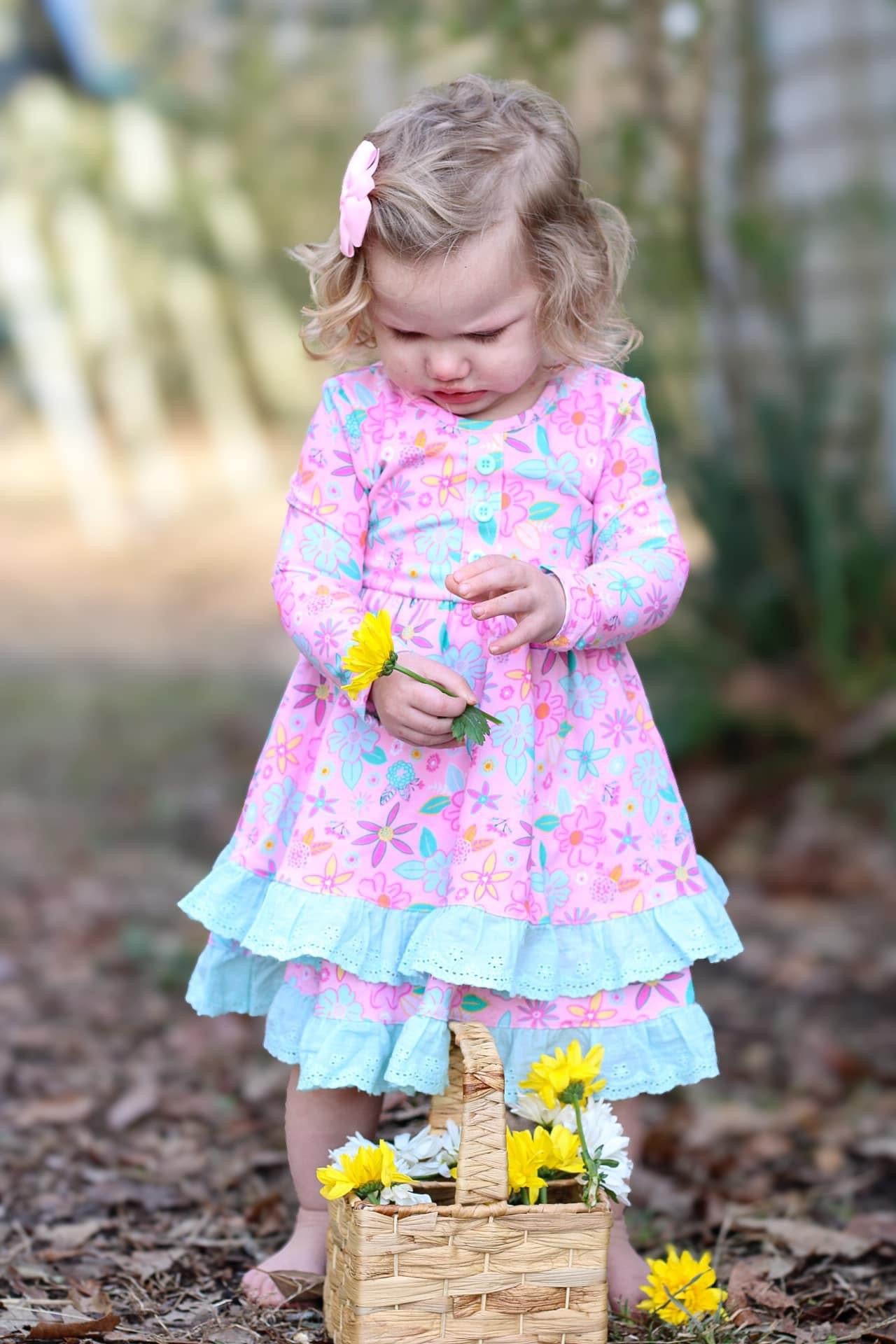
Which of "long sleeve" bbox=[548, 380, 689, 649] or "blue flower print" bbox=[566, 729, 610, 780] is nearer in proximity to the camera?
"long sleeve" bbox=[548, 380, 689, 649]

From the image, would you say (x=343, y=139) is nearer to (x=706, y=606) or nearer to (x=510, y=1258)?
(x=706, y=606)

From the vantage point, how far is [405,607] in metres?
2.13

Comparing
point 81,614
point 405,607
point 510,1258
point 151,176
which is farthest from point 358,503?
point 151,176

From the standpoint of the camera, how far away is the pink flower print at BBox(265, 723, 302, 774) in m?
2.19

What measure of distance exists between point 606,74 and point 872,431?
1609 millimetres

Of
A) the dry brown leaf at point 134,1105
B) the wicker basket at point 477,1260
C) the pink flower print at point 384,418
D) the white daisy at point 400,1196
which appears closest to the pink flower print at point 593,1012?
the wicker basket at point 477,1260

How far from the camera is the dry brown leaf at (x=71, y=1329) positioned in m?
2.00

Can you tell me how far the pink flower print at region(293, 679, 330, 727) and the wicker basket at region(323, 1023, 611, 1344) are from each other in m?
0.53

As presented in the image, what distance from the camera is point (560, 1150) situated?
1899 mm

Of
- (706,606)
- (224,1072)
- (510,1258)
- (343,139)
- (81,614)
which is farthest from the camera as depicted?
(81,614)

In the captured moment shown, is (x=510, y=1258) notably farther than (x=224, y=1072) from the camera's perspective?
No

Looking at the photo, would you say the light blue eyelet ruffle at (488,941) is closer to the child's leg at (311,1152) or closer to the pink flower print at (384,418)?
the child's leg at (311,1152)

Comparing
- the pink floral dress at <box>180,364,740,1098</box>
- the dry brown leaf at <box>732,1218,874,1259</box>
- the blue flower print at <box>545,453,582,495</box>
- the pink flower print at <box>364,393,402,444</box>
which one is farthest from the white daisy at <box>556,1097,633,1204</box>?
the pink flower print at <box>364,393,402,444</box>

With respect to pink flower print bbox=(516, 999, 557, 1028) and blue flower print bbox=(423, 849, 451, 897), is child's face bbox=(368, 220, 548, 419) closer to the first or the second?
blue flower print bbox=(423, 849, 451, 897)
